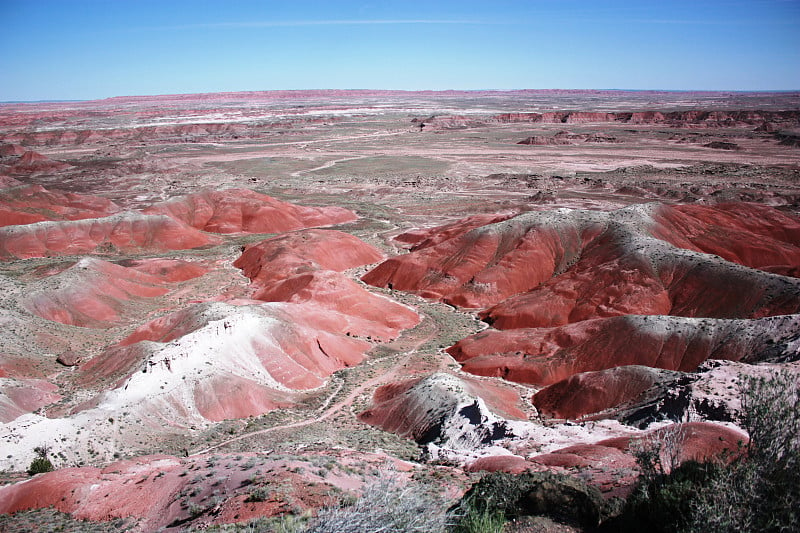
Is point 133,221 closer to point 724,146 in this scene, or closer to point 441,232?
point 441,232

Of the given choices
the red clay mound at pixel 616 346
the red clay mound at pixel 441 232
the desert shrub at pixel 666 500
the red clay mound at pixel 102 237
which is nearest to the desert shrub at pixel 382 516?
the desert shrub at pixel 666 500

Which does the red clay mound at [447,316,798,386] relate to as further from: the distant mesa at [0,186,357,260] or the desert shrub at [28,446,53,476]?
the distant mesa at [0,186,357,260]

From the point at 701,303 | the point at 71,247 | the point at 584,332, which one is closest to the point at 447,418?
the point at 584,332

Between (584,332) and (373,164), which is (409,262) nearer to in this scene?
Result: (584,332)

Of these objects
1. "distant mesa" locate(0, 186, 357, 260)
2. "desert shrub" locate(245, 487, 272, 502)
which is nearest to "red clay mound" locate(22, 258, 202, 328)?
"distant mesa" locate(0, 186, 357, 260)

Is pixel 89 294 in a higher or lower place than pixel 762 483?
lower

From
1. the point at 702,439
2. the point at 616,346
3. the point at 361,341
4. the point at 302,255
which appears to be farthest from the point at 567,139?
the point at 702,439

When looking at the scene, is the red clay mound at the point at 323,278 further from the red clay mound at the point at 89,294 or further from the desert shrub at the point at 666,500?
the desert shrub at the point at 666,500
